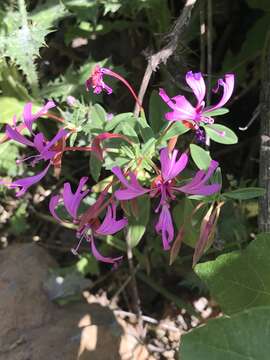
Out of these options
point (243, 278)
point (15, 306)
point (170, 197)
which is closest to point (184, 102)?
point (170, 197)

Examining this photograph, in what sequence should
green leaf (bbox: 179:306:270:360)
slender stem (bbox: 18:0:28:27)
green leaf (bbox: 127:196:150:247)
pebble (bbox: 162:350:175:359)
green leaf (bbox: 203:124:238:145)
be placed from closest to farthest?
green leaf (bbox: 179:306:270:360), green leaf (bbox: 203:124:238:145), green leaf (bbox: 127:196:150:247), slender stem (bbox: 18:0:28:27), pebble (bbox: 162:350:175:359)

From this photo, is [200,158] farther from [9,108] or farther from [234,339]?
[9,108]

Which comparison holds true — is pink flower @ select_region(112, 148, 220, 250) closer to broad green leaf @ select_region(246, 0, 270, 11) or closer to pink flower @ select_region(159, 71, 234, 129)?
pink flower @ select_region(159, 71, 234, 129)

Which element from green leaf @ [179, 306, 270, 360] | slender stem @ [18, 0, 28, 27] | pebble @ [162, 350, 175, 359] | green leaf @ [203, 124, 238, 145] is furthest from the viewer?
pebble @ [162, 350, 175, 359]

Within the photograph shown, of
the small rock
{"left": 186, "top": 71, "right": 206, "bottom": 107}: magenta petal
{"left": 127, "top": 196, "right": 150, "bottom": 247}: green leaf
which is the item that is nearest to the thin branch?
the small rock

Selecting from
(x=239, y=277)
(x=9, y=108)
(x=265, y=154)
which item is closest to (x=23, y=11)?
(x=9, y=108)

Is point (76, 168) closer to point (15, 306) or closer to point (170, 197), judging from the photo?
point (15, 306)
